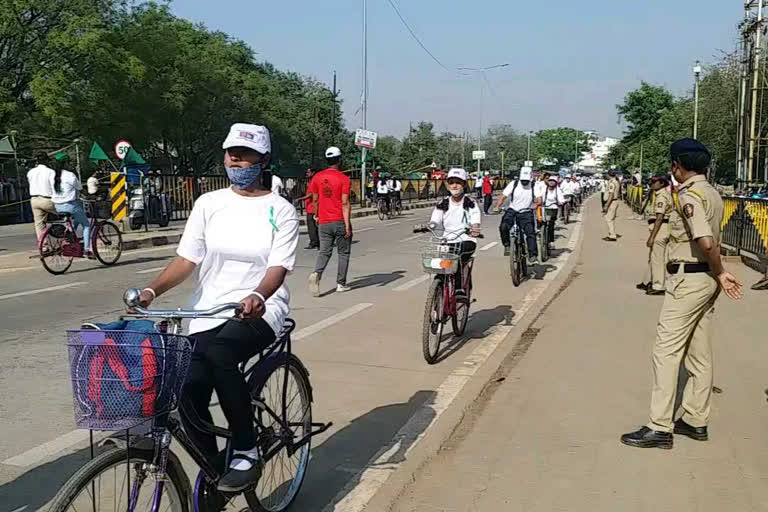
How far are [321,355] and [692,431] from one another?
3.48m

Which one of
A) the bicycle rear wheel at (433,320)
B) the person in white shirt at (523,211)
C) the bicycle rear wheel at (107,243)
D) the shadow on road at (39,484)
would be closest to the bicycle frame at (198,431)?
the shadow on road at (39,484)

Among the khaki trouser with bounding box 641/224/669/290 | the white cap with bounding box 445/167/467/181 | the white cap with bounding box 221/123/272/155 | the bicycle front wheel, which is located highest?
the white cap with bounding box 221/123/272/155

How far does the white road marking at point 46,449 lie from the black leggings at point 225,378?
6.19ft

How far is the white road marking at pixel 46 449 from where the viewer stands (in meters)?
4.56

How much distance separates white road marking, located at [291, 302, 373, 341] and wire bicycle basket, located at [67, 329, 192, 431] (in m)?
5.42

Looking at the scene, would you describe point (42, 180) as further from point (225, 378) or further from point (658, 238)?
point (225, 378)

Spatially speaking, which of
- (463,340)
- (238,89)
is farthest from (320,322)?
(238,89)

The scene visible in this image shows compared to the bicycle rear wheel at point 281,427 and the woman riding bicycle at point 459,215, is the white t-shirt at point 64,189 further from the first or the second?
the bicycle rear wheel at point 281,427

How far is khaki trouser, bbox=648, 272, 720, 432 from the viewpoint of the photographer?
4.84m

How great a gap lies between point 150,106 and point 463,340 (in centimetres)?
3302

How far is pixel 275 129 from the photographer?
48.0 m

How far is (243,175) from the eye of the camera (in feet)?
11.3

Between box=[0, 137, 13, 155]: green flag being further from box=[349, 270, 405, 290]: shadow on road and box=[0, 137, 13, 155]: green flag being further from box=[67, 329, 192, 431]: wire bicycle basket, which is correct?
box=[67, 329, 192, 431]: wire bicycle basket

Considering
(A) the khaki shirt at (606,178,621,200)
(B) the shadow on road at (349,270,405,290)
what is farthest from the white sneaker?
(A) the khaki shirt at (606,178,621,200)
